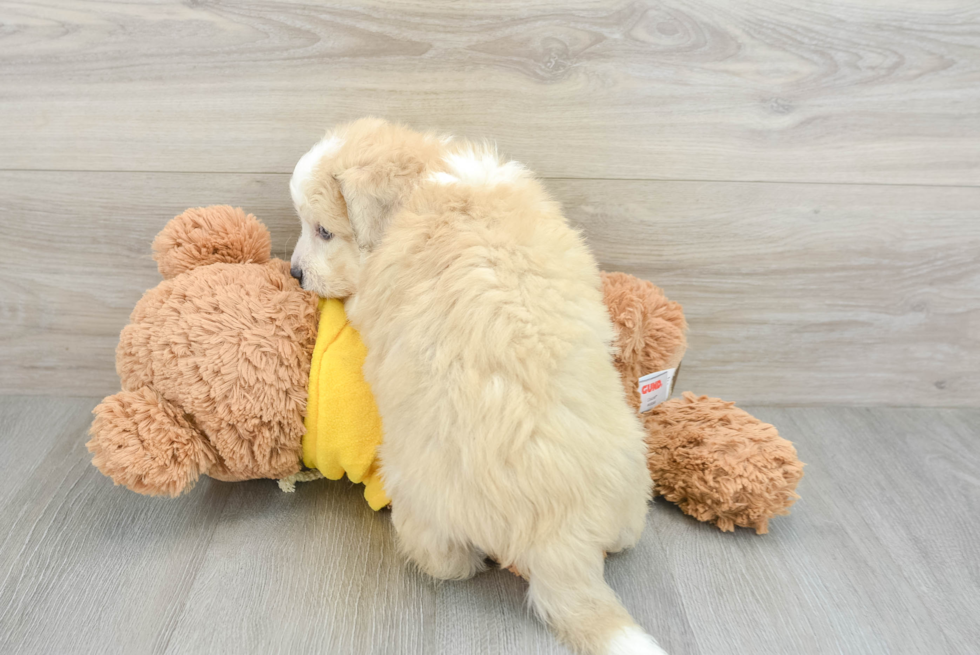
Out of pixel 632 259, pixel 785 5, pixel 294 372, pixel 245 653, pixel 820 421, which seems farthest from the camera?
pixel 820 421

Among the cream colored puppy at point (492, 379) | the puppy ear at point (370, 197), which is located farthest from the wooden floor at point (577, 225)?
the puppy ear at point (370, 197)

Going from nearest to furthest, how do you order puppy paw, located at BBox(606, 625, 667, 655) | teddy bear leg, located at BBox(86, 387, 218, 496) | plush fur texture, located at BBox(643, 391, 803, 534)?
puppy paw, located at BBox(606, 625, 667, 655) → teddy bear leg, located at BBox(86, 387, 218, 496) → plush fur texture, located at BBox(643, 391, 803, 534)

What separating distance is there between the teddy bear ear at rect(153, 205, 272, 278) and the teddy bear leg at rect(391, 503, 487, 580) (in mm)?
432

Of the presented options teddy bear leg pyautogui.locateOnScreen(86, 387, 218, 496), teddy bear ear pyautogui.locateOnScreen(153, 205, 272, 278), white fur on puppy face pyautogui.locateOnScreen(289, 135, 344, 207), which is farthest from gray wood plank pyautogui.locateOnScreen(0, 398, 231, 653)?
white fur on puppy face pyautogui.locateOnScreen(289, 135, 344, 207)

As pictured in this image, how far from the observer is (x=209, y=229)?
0.91 metres

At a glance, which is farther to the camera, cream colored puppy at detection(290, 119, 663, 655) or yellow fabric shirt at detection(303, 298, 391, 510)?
yellow fabric shirt at detection(303, 298, 391, 510)

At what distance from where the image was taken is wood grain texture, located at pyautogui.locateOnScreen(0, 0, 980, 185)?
936 millimetres

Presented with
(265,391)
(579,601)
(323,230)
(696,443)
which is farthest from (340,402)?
(696,443)

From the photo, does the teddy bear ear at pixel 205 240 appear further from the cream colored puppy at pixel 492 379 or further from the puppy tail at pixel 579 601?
the puppy tail at pixel 579 601

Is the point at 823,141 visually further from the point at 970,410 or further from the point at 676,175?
the point at 970,410

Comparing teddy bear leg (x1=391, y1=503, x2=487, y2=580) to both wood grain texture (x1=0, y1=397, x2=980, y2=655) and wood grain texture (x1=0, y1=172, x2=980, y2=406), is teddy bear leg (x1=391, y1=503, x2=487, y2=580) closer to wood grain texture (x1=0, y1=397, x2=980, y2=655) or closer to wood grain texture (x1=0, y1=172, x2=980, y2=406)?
wood grain texture (x1=0, y1=397, x2=980, y2=655)

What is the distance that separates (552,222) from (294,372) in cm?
38

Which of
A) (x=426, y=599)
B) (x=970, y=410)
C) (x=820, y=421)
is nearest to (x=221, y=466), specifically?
(x=426, y=599)

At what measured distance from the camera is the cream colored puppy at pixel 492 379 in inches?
26.6
